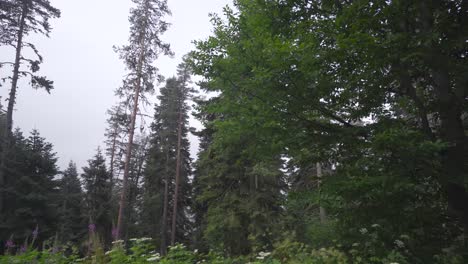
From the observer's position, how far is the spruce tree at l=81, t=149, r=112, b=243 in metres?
27.6

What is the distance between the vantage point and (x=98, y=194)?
92.2ft

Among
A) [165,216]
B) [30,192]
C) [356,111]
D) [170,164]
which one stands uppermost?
[170,164]

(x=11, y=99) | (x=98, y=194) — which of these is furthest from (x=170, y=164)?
(x=11, y=99)

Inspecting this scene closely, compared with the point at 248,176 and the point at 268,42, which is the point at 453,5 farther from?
the point at 248,176

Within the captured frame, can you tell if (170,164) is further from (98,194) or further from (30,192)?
(30,192)

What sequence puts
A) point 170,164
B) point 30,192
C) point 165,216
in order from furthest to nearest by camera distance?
point 170,164 < point 165,216 < point 30,192

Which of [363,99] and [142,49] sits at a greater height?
[142,49]

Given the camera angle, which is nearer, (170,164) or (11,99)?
(11,99)

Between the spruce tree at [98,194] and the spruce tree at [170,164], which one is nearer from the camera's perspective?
the spruce tree at [170,164]

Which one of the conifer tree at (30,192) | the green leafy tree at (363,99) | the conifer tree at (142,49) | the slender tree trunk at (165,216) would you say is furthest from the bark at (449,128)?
the slender tree trunk at (165,216)

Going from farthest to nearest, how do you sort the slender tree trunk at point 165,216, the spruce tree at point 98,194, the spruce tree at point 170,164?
the spruce tree at point 98,194 → the spruce tree at point 170,164 → the slender tree trunk at point 165,216

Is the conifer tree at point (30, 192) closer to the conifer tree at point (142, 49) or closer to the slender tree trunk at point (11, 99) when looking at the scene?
the slender tree trunk at point (11, 99)

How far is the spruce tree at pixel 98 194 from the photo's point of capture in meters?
27.6

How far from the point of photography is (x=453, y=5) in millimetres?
4395
